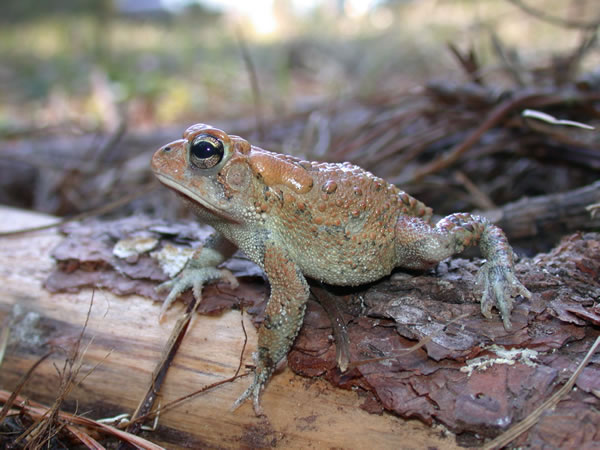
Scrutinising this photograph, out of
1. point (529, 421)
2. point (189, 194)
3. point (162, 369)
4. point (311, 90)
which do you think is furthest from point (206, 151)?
point (311, 90)

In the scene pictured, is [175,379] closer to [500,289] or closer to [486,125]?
[500,289]

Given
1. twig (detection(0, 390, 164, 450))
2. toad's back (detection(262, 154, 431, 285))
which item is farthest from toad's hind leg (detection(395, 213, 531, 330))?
twig (detection(0, 390, 164, 450))

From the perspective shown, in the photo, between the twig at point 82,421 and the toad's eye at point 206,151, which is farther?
the toad's eye at point 206,151

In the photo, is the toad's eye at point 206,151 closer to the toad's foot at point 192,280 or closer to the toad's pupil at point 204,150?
the toad's pupil at point 204,150

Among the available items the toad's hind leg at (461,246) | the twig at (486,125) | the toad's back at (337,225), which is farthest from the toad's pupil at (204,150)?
the twig at (486,125)

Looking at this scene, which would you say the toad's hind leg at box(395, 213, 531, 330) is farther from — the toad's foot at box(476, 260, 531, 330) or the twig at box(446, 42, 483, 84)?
the twig at box(446, 42, 483, 84)
